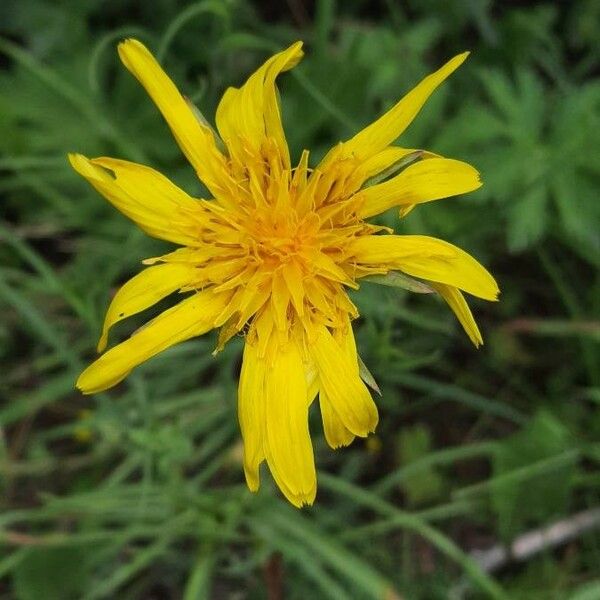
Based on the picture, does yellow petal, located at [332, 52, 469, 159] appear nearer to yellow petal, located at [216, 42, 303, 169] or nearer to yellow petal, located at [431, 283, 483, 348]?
yellow petal, located at [216, 42, 303, 169]

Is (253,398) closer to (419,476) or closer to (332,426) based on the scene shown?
(332,426)

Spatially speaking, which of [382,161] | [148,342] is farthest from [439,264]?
[148,342]

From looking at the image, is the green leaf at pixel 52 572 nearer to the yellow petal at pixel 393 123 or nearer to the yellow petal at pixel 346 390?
the yellow petal at pixel 346 390

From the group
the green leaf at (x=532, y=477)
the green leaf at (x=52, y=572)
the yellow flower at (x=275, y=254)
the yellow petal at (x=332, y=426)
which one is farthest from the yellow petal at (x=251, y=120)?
the green leaf at (x=52, y=572)

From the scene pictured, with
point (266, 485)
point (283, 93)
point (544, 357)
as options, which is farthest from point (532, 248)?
point (266, 485)

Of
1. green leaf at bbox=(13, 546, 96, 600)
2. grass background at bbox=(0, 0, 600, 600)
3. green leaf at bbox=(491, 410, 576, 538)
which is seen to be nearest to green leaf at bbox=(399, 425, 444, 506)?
grass background at bbox=(0, 0, 600, 600)

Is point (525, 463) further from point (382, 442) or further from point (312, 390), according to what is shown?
point (312, 390)

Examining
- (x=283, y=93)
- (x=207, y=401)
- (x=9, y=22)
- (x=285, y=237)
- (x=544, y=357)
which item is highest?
(x=9, y=22)
